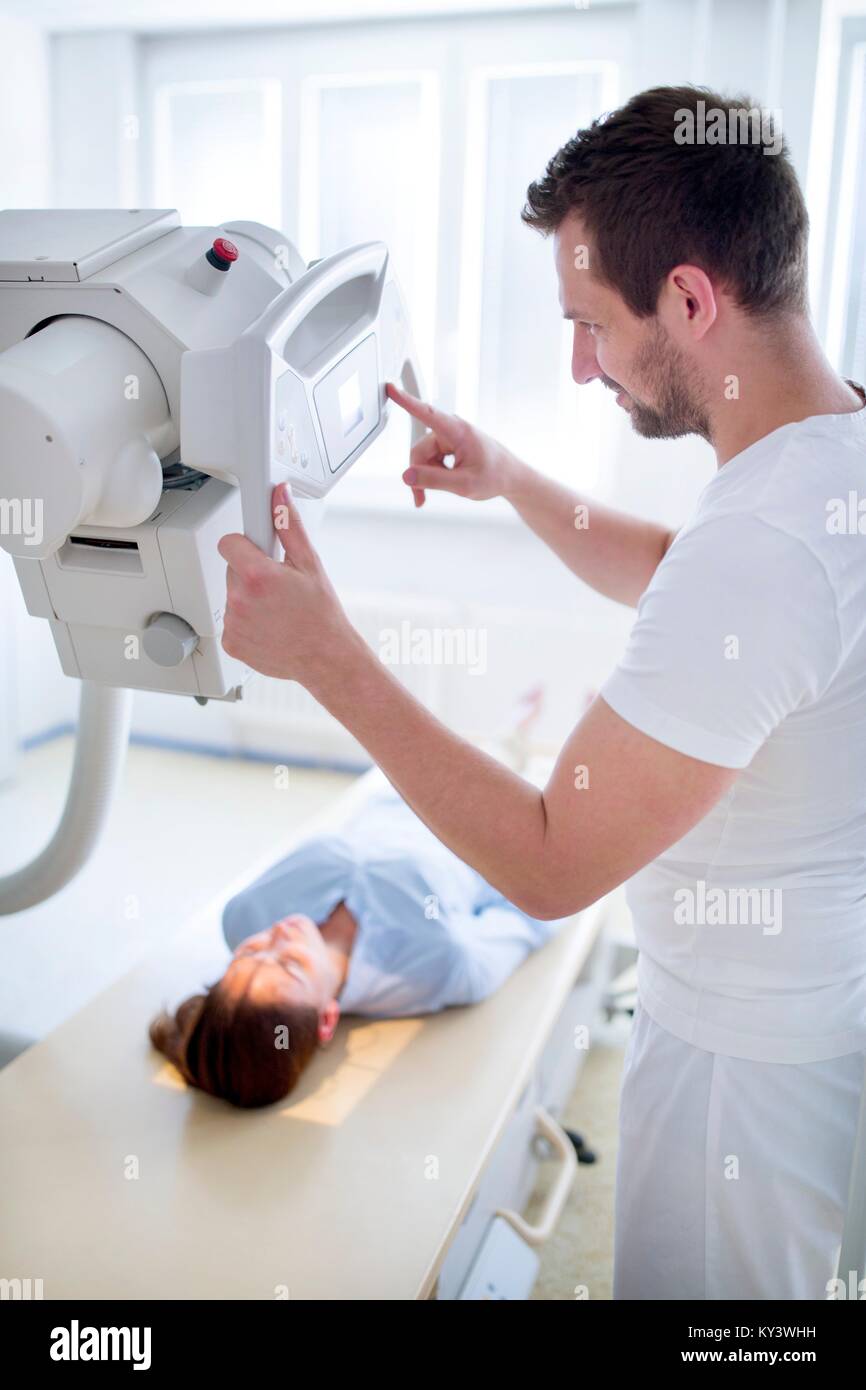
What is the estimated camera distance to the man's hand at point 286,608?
0.93 meters

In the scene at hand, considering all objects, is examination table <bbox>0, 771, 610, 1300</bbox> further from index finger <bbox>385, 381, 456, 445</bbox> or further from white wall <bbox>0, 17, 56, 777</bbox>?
white wall <bbox>0, 17, 56, 777</bbox>

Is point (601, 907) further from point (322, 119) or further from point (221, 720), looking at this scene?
point (322, 119)

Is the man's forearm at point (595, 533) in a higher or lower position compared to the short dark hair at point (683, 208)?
lower

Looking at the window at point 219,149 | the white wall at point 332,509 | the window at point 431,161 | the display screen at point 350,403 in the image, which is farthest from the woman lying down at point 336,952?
the window at point 219,149

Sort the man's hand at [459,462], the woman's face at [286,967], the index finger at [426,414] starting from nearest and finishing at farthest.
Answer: the index finger at [426,414] → the man's hand at [459,462] → the woman's face at [286,967]

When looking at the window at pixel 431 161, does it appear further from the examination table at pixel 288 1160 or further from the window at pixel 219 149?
the examination table at pixel 288 1160

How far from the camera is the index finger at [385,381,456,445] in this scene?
1.23m

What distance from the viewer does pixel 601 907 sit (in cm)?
223

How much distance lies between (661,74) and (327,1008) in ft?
9.08

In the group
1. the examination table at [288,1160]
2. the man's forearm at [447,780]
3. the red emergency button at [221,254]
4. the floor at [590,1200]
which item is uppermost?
the red emergency button at [221,254]

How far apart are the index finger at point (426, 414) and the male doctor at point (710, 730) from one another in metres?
0.21

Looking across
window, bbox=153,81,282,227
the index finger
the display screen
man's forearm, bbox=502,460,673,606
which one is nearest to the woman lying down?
man's forearm, bbox=502,460,673,606

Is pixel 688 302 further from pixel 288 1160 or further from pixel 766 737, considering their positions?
pixel 288 1160
